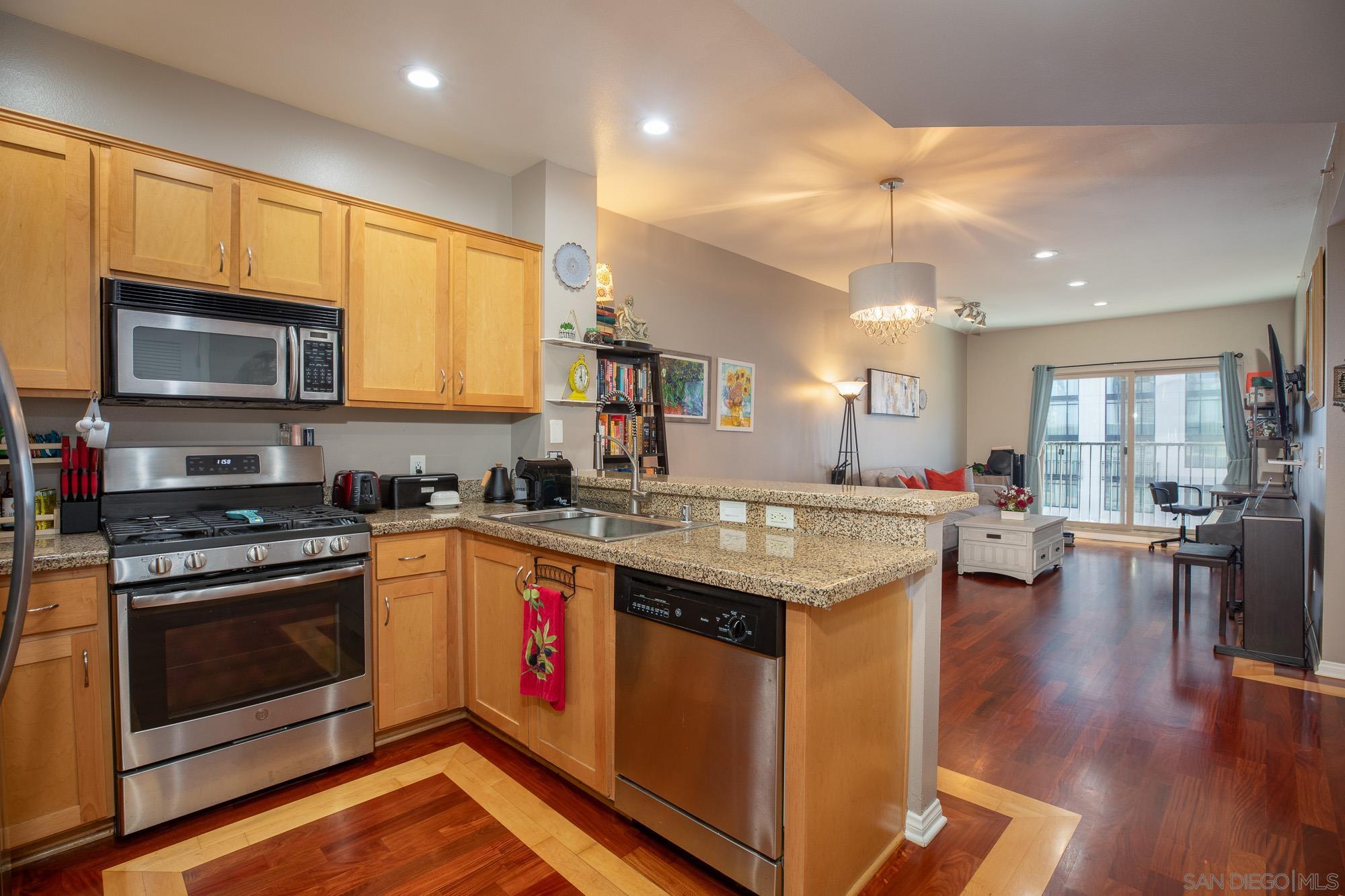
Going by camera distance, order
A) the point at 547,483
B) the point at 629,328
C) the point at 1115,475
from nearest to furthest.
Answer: the point at 547,483 < the point at 629,328 < the point at 1115,475

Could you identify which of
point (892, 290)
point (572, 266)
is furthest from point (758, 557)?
point (892, 290)

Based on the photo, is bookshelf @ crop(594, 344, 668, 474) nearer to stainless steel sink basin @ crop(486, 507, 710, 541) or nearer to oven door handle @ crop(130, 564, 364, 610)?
stainless steel sink basin @ crop(486, 507, 710, 541)

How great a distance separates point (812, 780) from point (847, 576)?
1.64 ft

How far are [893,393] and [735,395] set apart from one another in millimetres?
2882

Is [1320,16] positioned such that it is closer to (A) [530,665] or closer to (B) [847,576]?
(B) [847,576]

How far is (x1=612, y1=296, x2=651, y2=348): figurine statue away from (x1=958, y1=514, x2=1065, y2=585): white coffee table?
3472 millimetres

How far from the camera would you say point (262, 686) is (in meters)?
2.16

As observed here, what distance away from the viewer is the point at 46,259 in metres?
2.05

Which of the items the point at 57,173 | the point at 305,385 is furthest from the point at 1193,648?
the point at 57,173

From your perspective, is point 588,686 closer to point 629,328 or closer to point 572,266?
point 572,266

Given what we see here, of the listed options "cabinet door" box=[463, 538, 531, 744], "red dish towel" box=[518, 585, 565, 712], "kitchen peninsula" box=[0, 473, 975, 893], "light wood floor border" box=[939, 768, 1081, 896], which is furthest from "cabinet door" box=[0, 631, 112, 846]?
"light wood floor border" box=[939, 768, 1081, 896]

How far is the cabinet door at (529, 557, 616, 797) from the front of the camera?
1.99 m

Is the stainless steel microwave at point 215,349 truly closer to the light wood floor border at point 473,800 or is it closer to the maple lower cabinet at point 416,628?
the maple lower cabinet at point 416,628

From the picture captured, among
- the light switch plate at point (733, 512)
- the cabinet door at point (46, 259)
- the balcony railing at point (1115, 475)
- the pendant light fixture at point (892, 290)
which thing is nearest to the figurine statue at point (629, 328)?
the pendant light fixture at point (892, 290)
